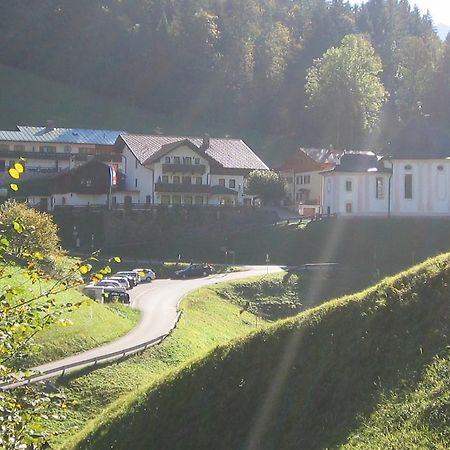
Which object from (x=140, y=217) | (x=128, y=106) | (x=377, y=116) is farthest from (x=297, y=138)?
(x=140, y=217)

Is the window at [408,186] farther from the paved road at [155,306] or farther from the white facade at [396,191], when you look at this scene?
the paved road at [155,306]

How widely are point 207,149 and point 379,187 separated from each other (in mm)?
15367

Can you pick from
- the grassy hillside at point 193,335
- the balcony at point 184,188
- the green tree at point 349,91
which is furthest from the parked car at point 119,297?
the green tree at point 349,91

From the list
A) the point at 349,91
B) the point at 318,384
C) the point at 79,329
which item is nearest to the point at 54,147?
the point at 349,91

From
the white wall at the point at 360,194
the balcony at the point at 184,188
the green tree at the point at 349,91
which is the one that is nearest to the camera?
the white wall at the point at 360,194

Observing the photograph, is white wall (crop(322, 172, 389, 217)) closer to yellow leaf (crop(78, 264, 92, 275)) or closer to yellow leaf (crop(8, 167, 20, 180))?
yellow leaf (crop(78, 264, 92, 275))

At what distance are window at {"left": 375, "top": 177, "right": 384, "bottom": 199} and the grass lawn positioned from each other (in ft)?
95.7

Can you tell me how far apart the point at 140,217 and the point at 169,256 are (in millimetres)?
5054

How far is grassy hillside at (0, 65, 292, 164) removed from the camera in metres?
90.8

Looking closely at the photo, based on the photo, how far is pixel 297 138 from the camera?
318 ft

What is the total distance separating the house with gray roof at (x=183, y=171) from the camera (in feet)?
193

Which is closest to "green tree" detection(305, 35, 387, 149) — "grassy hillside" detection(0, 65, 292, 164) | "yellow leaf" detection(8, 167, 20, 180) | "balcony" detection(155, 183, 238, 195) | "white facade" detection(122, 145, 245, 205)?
"grassy hillside" detection(0, 65, 292, 164)

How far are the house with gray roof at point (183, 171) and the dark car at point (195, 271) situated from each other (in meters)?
13.0

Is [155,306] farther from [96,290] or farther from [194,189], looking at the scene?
[194,189]
